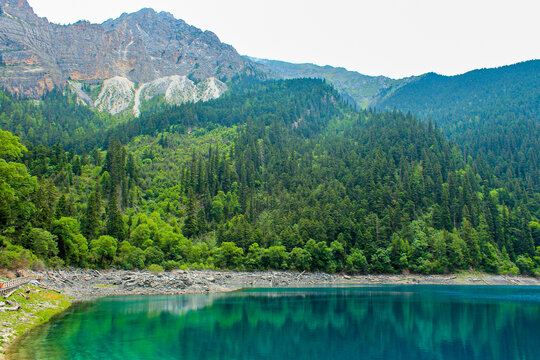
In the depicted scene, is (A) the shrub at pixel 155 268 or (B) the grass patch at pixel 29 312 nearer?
(B) the grass patch at pixel 29 312

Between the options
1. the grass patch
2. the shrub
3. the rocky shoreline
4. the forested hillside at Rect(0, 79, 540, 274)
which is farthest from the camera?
the forested hillside at Rect(0, 79, 540, 274)

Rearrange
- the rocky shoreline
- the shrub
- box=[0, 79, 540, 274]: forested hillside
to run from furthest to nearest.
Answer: box=[0, 79, 540, 274]: forested hillside
the shrub
the rocky shoreline

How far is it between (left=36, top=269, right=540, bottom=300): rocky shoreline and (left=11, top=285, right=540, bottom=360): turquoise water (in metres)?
11.3

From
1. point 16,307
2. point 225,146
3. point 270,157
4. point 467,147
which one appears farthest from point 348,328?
point 467,147

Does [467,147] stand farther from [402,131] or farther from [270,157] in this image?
[270,157]

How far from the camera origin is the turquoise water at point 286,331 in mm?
30250

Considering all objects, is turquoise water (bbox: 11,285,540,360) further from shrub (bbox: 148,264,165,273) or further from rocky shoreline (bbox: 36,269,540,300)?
shrub (bbox: 148,264,165,273)

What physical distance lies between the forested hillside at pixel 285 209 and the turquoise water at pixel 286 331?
28092 millimetres

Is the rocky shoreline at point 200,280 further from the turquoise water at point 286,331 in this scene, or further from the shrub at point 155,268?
the turquoise water at point 286,331

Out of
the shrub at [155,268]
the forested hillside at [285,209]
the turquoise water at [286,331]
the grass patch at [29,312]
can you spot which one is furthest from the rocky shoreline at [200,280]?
the turquoise water at [286,331]

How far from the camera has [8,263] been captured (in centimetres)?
5084

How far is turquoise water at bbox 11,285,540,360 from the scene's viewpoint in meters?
30.2

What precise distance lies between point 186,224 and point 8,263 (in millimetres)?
69520

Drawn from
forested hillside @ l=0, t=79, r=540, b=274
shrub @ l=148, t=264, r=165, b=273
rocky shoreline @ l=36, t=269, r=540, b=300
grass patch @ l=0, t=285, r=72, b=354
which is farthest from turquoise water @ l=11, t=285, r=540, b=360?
forested hillside @ l=0, t=79, r=540, b=274
